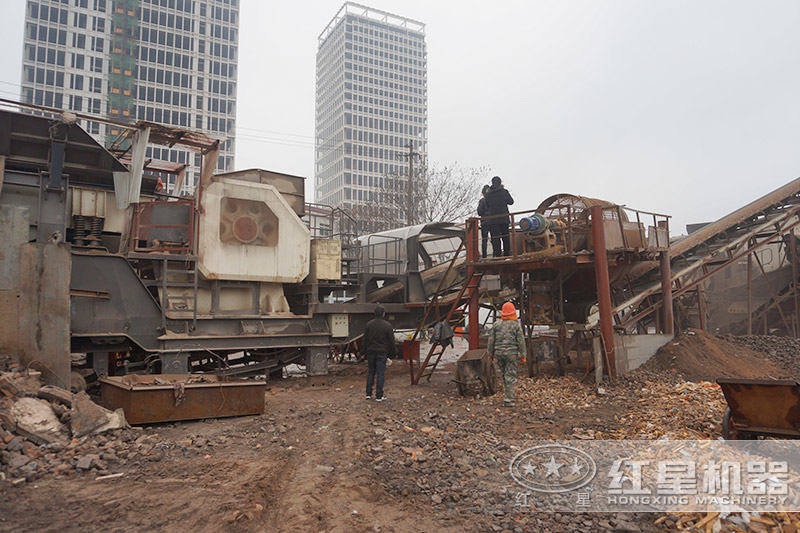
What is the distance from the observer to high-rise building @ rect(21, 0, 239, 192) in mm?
61812

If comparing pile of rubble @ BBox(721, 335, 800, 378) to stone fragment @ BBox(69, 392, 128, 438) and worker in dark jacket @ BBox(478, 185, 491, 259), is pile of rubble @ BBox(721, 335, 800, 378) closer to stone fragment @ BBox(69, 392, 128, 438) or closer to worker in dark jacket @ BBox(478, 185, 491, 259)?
worker in dark jacket @ BBox(478, 185, 491, 259)

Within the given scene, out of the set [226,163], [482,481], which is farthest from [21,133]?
[226,163]

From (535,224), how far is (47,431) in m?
8.27

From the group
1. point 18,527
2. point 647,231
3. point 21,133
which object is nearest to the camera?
point 18,527

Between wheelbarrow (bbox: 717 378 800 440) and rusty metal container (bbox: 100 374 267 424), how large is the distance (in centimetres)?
632

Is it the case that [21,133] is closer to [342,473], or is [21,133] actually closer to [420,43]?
[342,473]

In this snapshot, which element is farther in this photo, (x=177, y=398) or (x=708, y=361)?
(x=708, y=361)

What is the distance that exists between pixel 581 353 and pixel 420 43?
399 feet

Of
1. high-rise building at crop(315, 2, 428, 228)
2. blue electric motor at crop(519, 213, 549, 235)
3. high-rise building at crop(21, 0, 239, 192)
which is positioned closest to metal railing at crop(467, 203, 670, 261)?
blue electric motor at crop(519, 213, 549, 235)

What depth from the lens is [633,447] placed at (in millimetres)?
5711

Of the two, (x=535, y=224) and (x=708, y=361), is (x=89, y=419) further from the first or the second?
(x=708, y=361)

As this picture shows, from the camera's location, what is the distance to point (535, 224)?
9.76 m

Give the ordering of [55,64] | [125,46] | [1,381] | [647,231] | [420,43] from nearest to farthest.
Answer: [1,381] < [647,231] < [55,64] < [125,46] < [420,43]

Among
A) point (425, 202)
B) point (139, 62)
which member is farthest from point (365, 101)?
point (425, 202)
